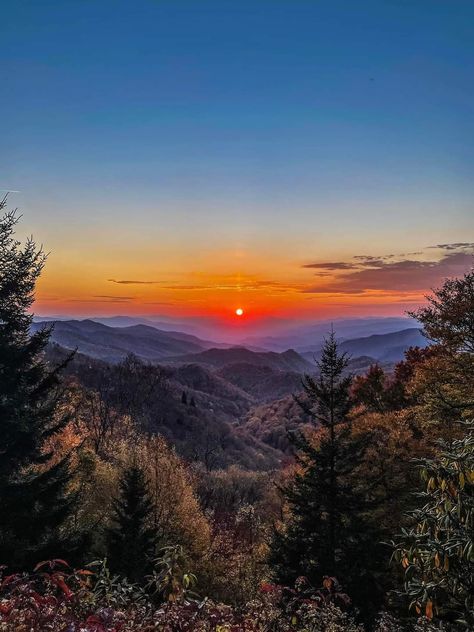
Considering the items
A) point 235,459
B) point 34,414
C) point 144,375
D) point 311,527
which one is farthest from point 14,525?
point 235,459

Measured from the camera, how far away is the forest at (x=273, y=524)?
15.8ft

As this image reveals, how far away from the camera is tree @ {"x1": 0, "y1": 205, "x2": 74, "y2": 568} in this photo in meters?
14.3

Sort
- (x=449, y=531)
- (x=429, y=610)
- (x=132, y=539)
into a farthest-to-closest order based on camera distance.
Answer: (x=132, y=539) < (x=449, y=531) < (x=429, y=610)

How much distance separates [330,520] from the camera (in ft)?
57.8

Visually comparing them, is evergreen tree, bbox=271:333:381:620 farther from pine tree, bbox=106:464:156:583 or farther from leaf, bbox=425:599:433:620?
leaf, bbox=425:599:433:620

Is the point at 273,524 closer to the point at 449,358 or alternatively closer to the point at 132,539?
the point at 132,539

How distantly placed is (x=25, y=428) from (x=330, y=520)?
1222 cm

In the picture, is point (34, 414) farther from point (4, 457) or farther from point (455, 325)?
point (455, 325)

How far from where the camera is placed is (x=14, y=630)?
459cm

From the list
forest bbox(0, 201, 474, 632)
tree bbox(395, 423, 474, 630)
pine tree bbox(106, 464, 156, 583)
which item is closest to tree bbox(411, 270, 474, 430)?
forest bbox(0, 201, 474, 632)

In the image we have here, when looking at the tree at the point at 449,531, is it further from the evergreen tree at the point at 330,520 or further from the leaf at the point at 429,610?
the evergreen tree at the point at 330,520

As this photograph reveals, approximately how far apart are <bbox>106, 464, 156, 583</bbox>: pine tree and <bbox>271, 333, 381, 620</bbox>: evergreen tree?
5.69m

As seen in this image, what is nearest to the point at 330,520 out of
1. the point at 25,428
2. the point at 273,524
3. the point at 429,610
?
the point at 273,524

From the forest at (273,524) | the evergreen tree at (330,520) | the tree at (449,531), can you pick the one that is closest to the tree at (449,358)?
the forest at (273,524)
